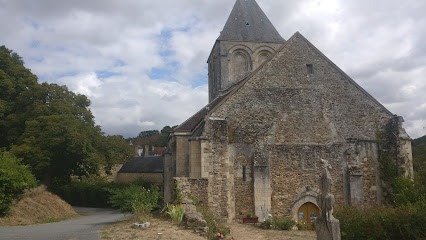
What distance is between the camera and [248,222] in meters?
15.0

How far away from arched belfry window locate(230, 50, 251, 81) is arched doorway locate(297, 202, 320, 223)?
13681 mm

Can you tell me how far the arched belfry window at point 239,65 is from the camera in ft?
89.5

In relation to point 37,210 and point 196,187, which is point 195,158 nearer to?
point 196,187

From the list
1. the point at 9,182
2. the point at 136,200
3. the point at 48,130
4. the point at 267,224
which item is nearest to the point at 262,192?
the point at 267,224

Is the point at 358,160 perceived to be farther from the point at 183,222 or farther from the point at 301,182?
the point at 183,222

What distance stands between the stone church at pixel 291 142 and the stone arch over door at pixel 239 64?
1011 cm

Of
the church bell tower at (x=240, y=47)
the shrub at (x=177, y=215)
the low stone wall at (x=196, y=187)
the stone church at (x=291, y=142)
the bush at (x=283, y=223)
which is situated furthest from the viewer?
the church bell tower at (x=240, y=47)

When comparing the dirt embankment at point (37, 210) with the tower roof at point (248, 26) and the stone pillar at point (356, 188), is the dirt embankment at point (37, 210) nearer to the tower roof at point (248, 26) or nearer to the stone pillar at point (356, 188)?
the stone pillar at point (356, 188)

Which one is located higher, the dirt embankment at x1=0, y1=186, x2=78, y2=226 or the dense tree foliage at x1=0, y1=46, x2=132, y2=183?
the dense tree foliage at x1=0, y1=46, x2=132, y2=183

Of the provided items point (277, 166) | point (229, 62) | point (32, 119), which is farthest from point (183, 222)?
point (229, 62)

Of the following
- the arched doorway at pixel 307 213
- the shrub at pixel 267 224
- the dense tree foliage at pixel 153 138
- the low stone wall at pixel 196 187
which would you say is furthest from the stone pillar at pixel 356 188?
the dense tree foliage at pixel 153 138

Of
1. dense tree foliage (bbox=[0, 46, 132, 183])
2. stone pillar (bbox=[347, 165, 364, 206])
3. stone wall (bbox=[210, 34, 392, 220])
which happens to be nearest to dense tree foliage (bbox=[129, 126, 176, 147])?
dense tree foliage (bbox=[0, 46, 132, 183])

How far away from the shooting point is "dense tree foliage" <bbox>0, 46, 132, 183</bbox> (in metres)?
20.1

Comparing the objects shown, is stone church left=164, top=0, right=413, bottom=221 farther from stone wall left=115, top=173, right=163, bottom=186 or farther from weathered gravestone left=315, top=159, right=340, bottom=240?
stone wall left=115, top=173, right=163, bottom=186
